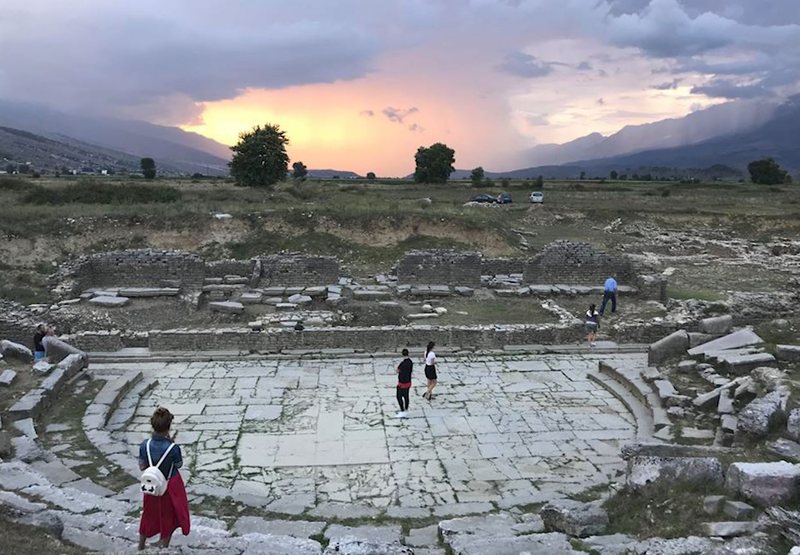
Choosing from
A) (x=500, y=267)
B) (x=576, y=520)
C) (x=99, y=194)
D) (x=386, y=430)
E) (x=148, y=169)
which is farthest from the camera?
(x=148, y=169)

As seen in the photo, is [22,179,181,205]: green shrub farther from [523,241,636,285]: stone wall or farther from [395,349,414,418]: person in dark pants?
[395,349,414,418]: person in dark pants

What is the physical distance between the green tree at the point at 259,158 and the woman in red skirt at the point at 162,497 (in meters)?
44.4

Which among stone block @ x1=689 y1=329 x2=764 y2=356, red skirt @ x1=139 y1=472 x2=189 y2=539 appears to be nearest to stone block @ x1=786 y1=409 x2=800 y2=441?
stone block @ x1=689 y1=329 x2=764 y2=356

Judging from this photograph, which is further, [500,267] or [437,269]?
[500,267]

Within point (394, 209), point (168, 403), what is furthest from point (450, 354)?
point (394, 209)

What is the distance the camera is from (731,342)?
1212cm

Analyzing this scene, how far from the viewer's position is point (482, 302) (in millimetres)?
19047

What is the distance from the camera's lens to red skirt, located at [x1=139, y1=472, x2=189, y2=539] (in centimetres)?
544

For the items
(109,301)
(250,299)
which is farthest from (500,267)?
(109,301)

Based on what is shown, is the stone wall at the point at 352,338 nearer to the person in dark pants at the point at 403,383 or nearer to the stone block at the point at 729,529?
the person in dark pants at the point at 403,383

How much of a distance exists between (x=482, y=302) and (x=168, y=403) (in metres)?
10.6

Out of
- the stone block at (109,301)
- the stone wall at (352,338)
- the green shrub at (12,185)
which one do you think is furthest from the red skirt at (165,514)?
the green shrub at (12,185)

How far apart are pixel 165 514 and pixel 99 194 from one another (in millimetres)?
34074

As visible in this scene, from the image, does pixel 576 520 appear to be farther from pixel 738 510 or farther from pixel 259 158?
pixel 259 158
